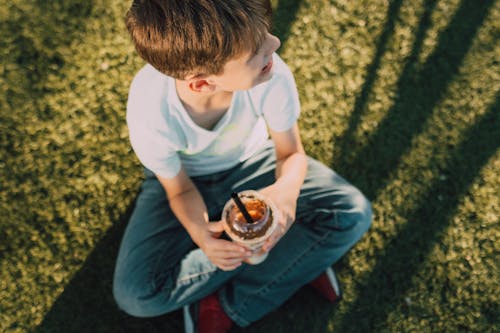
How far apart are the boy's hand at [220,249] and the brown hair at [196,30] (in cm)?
101

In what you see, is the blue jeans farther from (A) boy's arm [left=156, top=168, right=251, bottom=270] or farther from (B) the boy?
(A) boy's arm [left=156, top=168, right=251, bottom=270]

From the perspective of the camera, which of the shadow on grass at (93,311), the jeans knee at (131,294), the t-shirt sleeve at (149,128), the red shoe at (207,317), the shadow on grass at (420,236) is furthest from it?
the shadow on grass at (420,236)

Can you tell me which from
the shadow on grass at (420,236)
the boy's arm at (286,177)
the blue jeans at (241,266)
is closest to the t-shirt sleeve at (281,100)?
the boy's arm at (286,177)

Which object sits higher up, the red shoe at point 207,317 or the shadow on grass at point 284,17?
the shadow on grass at point 284,17

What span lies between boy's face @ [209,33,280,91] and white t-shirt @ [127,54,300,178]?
12.9 inches

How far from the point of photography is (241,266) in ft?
9.55

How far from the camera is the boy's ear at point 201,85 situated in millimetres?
2020

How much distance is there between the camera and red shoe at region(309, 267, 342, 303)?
327cm

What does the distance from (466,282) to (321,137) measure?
160cm

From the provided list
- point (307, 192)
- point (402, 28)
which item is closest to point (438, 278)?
point (307, 192)

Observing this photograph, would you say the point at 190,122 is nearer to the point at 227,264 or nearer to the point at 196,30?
the point at 196,30

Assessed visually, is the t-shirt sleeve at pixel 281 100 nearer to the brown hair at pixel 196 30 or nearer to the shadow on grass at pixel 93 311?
the brown hair at pixel 196 30

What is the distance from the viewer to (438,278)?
345cm

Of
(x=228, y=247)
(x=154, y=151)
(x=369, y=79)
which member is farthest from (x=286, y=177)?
(x=369, y=79)
